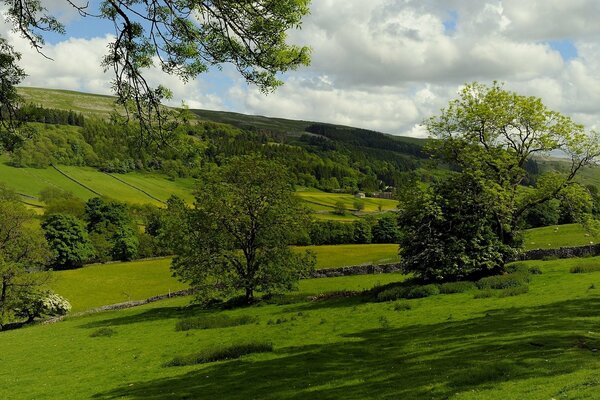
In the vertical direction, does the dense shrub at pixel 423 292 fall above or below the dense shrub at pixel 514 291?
below

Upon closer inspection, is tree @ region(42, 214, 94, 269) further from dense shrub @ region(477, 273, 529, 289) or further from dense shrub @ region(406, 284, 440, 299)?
dense shrub @ region(477, 273, 529, 289)

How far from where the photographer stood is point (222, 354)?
23.7m

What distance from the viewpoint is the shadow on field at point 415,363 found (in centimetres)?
1430

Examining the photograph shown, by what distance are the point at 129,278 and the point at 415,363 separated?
77.4m

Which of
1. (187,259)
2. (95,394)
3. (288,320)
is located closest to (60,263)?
(187,259)

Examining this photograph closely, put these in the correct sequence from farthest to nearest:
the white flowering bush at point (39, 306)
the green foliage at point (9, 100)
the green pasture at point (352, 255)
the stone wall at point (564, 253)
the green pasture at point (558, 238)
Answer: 1. the green pasture at point (352, 255)
2. the green pasture at point (558, 238)
3. the white flowering bush at point (39, 306)
4. the stone wall at point (564, 253)
5. the green foliage at point (9, 100)

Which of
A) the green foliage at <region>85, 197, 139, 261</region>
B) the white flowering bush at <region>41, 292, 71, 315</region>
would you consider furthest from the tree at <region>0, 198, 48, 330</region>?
the green foliage at <region>85, 197, 139, 261</region>

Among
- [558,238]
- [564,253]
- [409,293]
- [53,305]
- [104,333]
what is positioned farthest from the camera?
[558,238]

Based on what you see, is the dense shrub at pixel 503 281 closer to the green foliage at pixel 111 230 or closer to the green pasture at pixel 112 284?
the green pasture at pixel 112 284

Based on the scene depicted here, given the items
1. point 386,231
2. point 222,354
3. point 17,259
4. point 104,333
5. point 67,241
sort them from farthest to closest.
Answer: point 386,231 < point 67,241 < point 17,259 < point 104,333 < point 222,354

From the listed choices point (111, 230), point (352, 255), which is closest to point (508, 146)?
point (352, 255)

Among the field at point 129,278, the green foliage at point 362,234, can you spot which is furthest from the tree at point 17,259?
the green foliage at point 362,234

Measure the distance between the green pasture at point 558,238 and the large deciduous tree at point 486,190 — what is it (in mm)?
25401

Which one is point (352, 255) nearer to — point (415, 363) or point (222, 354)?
point (222, 354)
